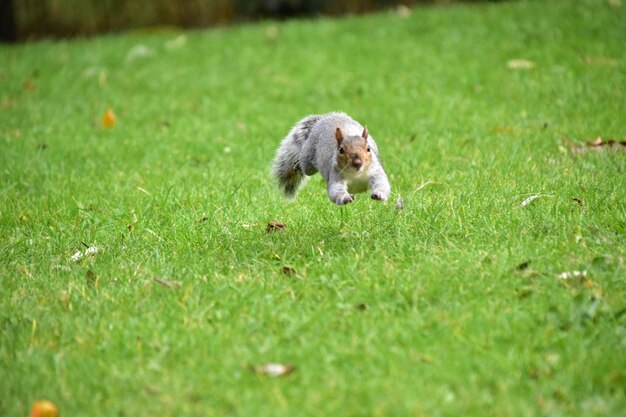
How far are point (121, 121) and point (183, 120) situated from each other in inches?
21.9

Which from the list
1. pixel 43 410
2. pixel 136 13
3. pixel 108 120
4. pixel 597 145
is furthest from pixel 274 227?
pixel 136 13

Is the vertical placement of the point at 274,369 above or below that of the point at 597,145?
above

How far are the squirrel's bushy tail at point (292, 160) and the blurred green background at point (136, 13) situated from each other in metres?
8.13

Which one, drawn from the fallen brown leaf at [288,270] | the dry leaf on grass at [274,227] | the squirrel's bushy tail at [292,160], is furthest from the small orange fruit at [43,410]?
the squirrel's bushy tail at [292,160]

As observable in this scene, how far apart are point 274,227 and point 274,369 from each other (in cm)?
145

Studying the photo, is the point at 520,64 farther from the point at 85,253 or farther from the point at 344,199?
the point at 85,253

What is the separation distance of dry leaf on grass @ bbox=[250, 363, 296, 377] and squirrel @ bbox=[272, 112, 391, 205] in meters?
0.86

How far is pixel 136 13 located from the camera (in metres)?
12.2

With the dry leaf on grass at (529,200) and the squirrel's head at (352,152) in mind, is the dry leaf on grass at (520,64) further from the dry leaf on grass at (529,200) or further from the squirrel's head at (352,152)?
the squirrel's head at (352,152)

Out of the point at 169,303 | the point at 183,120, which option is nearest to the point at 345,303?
the point at 169,303

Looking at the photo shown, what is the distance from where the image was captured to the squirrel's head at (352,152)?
11.6ft

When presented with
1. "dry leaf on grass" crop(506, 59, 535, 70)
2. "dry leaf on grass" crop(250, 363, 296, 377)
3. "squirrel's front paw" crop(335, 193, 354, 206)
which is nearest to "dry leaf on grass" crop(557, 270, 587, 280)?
"squirrel's front paw" crop(335, 193, 354, 206)

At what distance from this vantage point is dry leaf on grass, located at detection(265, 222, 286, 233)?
4238 mm

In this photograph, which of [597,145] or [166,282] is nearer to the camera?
[166,282]
